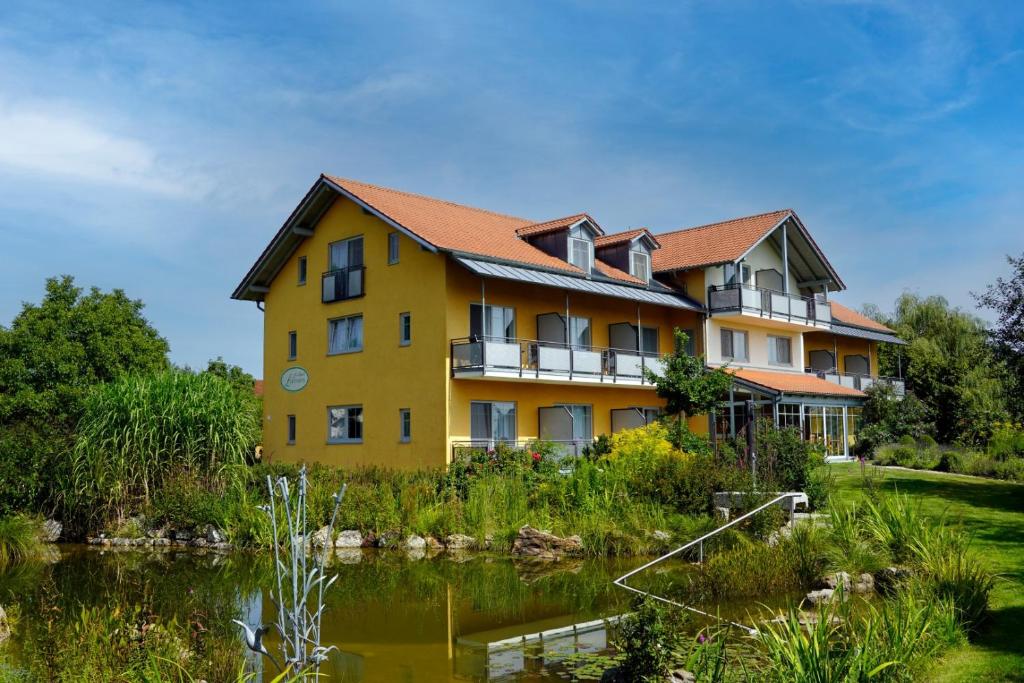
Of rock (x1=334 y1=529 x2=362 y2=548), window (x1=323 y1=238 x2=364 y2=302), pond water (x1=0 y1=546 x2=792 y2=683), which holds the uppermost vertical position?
window (x1=323 y1=238 x2=364 y2=302)

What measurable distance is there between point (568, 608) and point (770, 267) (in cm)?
2800

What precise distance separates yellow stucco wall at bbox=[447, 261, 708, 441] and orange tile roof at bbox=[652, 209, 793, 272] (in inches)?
80.4

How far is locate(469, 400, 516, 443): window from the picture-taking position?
29031 mm

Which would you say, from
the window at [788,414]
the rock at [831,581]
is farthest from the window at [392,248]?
the rock at [831,581]

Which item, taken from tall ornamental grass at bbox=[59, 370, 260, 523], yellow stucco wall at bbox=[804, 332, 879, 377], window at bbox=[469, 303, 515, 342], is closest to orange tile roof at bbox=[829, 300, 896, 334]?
yellow stucco wall at bbox=[804, 332, 879, 377]

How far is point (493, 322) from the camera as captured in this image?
29828 mm

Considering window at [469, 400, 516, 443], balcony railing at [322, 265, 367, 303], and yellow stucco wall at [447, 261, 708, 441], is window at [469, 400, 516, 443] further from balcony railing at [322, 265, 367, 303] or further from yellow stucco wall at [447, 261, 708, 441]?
balcony railing at [322, 265, 367, 303]

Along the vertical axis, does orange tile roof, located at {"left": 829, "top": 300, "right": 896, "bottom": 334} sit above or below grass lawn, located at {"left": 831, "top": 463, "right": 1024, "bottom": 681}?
above

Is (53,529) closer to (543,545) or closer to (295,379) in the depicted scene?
(295,379)

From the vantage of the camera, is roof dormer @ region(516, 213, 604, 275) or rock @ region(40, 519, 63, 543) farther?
roof dormer @ region(516, 213, 604, 275)

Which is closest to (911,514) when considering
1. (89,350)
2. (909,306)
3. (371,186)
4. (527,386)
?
(527,386)

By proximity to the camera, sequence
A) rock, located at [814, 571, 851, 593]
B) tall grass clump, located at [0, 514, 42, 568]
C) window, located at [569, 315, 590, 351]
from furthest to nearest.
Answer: window, located at [569, 315, 590, 351], tall grass clump, located at [0, 514, 42, 568], rock, located at [814, 571, 851, 593]

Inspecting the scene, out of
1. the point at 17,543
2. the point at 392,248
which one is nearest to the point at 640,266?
the point at 392,248

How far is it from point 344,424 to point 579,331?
8.48 metres
